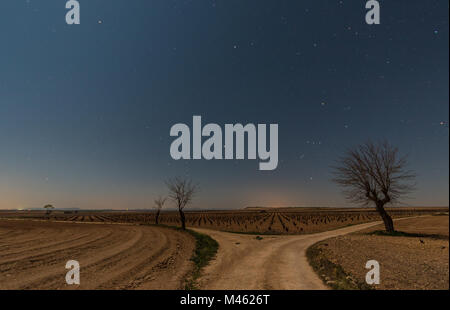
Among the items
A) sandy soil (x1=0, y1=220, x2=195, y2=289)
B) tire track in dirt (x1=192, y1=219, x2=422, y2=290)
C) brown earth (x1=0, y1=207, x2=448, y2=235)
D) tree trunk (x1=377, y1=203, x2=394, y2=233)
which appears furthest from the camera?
brown earth (x1=0, y1=207, x2=448, y2=235)

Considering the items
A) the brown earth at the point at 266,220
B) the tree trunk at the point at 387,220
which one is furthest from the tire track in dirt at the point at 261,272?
the tree trunk at the point at 387,220

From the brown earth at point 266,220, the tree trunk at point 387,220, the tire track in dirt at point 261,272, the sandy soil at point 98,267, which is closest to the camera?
the tire track in dirt at point 261,272

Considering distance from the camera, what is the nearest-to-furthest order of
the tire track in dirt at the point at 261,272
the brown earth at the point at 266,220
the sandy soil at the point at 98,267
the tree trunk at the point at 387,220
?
the tire track in dirt at the point at 261,272 < the sandy soil at the point at 98,267 < the tree trunk at the point at 387,220 < the brown earth at the point at 266,220

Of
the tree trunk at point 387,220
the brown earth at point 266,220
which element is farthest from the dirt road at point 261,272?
the tree trunk at point 387,220

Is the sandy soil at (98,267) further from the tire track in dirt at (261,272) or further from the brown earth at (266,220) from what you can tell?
the brown earth at (266,220)

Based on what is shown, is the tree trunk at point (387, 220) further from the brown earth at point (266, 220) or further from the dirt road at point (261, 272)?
the dirt road at point (261, 272)

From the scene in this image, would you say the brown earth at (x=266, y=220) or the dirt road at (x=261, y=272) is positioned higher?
the dirt road at (x=261, y=272)

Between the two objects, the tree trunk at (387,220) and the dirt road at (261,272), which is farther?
the tree trunk at (387,220)

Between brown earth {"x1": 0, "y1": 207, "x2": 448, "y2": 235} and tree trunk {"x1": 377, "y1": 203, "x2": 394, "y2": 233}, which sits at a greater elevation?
tree trunk {"x1": 377, "y1": 203, "x2": 394, "y2": 233}

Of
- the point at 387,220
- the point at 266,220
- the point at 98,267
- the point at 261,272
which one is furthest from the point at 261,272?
the point at 266,220

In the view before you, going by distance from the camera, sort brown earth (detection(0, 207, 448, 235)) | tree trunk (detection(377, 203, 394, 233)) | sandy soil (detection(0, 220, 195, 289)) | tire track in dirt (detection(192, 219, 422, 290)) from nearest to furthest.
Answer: tire track in dirt (detection(192, 219, 422, 290)) < sandy soil (detection(0, 220, 195, 289)) < tree trunk (detection(377, 203, 394, 233)) < brown earth (detection(0, 207, 448, 235))

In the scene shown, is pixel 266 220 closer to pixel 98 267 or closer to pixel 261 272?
pixel 261 272

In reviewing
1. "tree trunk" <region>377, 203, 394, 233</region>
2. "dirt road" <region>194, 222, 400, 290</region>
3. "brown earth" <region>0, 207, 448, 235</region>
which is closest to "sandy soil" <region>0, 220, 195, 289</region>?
"dirt road" <region>194, 222, 400, 290</region>

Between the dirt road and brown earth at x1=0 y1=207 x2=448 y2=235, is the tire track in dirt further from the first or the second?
brown earth at x1=0 y1=207 x2=448 y2=235
